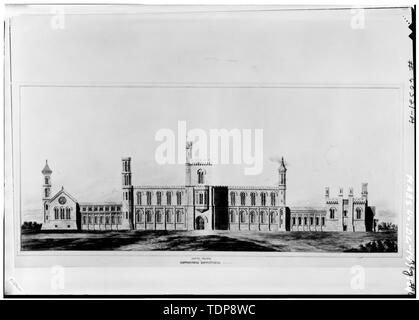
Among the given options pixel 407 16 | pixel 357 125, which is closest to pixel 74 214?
pixel 357 125

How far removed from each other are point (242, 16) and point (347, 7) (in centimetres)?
45

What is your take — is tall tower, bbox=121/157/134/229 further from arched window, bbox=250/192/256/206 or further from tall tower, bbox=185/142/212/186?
arched window, bbox=250/192/256/206

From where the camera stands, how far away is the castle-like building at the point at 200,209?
2.54 m

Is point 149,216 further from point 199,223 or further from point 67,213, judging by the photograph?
point 67,213

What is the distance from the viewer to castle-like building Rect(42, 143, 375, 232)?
2.54m

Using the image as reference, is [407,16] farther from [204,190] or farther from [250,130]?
[204,190]

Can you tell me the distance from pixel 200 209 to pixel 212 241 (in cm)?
15

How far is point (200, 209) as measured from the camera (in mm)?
2555

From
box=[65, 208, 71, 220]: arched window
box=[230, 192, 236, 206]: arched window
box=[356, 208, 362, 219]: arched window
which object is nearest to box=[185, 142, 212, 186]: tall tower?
box=[230, 192, 236, 206]: arched window

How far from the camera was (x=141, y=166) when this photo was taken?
8.37ft

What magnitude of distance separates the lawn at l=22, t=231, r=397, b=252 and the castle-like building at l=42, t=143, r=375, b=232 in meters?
0.03
